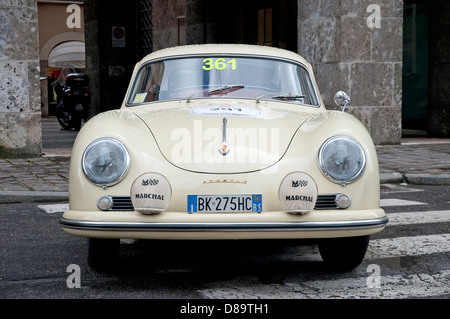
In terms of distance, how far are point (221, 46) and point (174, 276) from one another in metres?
2.03

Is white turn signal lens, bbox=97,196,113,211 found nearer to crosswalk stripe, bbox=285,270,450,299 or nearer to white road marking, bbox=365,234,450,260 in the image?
crosswalk stripe, bbox=285,270,450,299

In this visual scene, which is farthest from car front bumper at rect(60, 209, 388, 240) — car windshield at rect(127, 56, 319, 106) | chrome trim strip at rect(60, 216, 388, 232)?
car windshield at rect(127, 56, 319, 106)

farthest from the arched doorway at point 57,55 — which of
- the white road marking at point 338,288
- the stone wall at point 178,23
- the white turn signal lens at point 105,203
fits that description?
the white road marking at point 338,288

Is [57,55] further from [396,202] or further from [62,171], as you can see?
[396,202]

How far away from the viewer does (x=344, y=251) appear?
4.91 metres

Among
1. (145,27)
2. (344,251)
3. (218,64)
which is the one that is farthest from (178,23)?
(344,251)

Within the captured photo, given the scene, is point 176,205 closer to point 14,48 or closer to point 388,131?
point 14,48

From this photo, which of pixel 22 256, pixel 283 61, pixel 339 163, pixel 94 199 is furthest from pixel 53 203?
pixel 339 163

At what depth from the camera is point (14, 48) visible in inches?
465

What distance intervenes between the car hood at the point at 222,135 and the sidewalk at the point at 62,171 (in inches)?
146

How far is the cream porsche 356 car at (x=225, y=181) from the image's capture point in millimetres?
4359

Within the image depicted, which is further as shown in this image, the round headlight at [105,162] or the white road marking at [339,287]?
the round headlight at [105,162]

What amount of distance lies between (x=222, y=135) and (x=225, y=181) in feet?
1.14

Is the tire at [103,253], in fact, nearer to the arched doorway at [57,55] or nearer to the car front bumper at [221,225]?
the car front bumper at [221,225]
